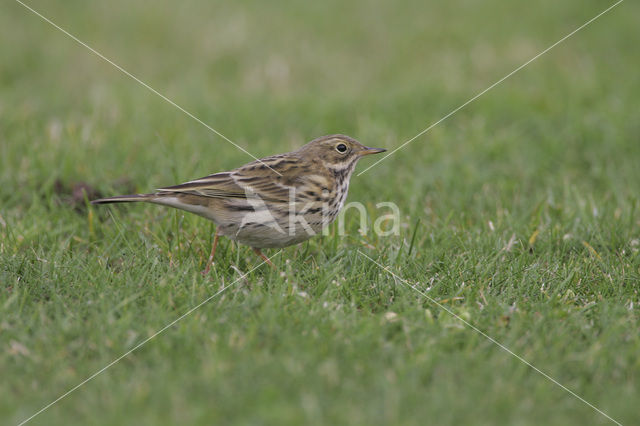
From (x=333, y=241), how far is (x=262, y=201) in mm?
747

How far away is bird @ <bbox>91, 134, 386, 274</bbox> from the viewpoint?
543 cm

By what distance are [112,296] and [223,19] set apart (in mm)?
9931

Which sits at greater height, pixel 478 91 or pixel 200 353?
pixel 478 91

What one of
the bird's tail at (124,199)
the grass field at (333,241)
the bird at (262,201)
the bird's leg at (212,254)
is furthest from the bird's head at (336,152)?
the bird's tail at (124,199)

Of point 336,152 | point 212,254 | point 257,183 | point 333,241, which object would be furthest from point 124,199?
point 336,152

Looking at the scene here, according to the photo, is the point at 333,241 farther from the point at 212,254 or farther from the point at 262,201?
the point at 212,254

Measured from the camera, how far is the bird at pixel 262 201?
5426 millimetres

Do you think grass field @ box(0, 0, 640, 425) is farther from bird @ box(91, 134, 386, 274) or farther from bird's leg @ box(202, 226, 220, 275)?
bird @ box(91, 134, 386, 274)

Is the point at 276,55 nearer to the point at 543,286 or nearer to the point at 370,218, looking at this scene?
the point at 370,218

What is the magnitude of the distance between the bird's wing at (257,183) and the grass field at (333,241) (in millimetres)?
502

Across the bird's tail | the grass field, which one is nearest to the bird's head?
the grass field

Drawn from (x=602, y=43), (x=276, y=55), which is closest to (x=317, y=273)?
(x=276, y=55)

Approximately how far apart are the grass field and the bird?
0.93 feet

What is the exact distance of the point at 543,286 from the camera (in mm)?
5188
